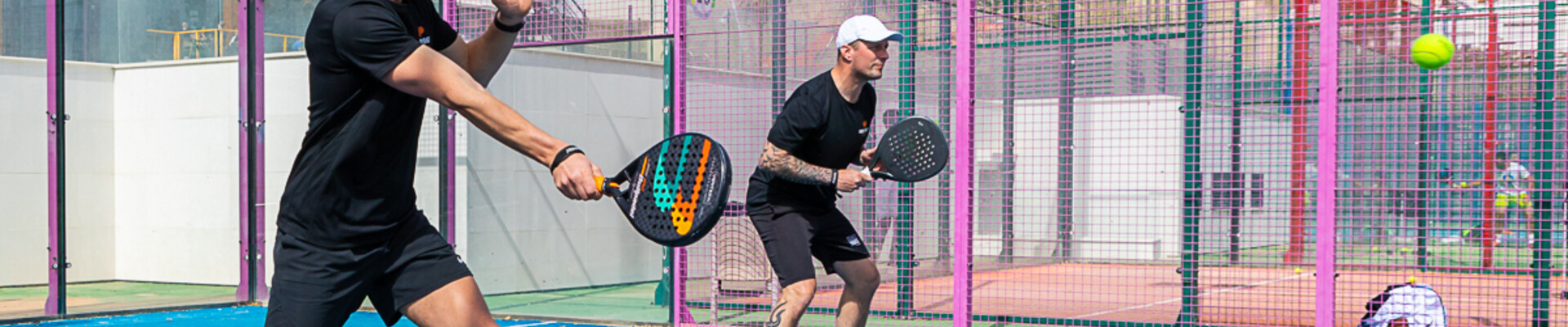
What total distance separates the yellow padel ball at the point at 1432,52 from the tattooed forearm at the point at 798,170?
3.41 meters

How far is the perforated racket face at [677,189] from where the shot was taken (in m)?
2.89

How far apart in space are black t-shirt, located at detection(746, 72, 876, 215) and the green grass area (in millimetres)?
3048

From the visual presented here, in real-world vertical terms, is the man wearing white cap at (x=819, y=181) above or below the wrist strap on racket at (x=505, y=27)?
below

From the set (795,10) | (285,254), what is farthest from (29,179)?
(285,254)


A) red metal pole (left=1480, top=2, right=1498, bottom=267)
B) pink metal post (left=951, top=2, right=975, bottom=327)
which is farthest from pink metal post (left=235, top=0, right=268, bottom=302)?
red metal pole (left=1480, top=2, right=1498, bottom=267)

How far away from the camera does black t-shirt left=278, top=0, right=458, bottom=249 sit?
3.14 meters

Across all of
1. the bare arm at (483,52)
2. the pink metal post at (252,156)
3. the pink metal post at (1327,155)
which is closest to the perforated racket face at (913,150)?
the pink metal post at (1327,155)

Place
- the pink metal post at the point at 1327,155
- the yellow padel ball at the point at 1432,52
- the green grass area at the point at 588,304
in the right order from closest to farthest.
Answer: the pink metal post at the point at 1327,155
the yellow padel ball at the point at 1432,52
the green grass area at the point at 588,304

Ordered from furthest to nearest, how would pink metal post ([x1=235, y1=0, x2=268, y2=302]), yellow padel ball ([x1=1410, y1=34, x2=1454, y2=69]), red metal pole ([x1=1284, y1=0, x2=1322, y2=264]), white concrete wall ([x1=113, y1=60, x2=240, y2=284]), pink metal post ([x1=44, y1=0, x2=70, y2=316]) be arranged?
white concrete wall ([x1=113, y1=60, x2=240, y2=284]) → pink metal post ([x1=235, y1=0, x2=268, y2=302]) → pink metal post ([x1=44, y1=0, x2=70, y2=316]) → red metal pole ([x1=1284, y1=0, x2=1322, y2=264]) → yellow padel ball ([x1=1410, y1=34, x2=1454, y2=69])

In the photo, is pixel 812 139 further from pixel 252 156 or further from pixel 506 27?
pixel 252 156

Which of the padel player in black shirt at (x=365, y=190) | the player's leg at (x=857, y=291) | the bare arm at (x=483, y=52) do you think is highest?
the bare arm at (x=483, y=52)

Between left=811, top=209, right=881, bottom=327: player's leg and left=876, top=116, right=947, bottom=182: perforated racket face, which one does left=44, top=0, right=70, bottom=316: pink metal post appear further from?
left=876, top=116, right=947, bottom=182: perforated racket face

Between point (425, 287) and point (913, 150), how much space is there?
2763 millimetres

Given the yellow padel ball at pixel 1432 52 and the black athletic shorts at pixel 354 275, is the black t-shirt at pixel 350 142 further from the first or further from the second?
the yellow padel ball at pixel 1432 52
